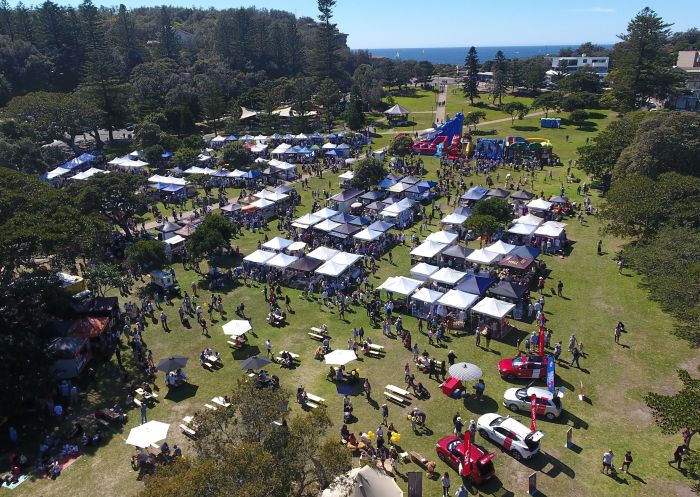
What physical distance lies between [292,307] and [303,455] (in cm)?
1657

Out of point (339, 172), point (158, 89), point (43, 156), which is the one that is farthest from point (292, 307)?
point (158, 89)

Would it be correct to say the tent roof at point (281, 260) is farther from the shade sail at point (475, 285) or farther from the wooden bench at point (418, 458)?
the wooden bench at point (418, 458)

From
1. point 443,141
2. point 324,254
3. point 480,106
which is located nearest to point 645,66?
point 480,106

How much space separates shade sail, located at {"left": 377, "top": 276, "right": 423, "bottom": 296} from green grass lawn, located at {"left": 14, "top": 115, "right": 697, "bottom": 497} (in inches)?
71.3

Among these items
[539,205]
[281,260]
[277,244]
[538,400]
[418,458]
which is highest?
[539,205]

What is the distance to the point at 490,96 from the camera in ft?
300

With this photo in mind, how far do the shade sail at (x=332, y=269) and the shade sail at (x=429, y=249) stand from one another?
4.86m

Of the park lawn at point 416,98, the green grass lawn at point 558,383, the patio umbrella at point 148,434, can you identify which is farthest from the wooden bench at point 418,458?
the park lawn at point 416,98

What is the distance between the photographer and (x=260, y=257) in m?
31.3

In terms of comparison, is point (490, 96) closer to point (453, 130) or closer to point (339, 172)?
point (453, 130)

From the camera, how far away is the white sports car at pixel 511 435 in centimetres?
1628

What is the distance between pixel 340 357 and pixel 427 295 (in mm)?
7018

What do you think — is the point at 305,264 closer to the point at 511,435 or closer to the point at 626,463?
the point at 511,435

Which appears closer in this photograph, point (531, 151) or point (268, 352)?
point (268, 352)
